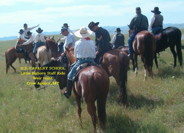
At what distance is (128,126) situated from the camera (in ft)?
20.9

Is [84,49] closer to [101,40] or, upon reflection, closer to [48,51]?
[101,40]

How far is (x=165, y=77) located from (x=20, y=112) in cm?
578

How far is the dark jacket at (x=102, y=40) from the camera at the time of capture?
29.4 feet

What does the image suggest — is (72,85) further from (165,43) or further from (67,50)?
(165,43)

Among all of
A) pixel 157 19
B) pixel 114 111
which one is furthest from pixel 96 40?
pixel 157 19

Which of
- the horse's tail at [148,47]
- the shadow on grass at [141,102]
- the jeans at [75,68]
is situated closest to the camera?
the jeans at [75,68]

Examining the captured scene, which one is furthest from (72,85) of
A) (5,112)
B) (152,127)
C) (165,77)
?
(165,77)

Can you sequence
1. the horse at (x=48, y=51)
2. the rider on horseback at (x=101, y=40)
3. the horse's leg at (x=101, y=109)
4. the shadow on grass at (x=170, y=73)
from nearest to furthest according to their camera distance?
the horse's leg at (x=101, y=109), the rider on horseback at (x=101, y=40), the shadow on grass at (x=170, y=73), the horse at (x=48, y=51)

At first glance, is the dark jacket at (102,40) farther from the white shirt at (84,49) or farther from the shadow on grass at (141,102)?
the white shirt at (84,49)

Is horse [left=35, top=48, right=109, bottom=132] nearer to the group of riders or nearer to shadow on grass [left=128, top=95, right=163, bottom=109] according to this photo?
the group of riders

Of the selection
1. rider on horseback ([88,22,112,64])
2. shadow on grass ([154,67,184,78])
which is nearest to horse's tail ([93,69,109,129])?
rider on horseback ([88,22,112,64])

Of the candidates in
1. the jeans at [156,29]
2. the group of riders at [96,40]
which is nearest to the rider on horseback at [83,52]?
the group of riders at [96,40]

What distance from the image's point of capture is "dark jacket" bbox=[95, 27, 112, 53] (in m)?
8.97

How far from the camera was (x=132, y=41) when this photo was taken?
1150 cm
